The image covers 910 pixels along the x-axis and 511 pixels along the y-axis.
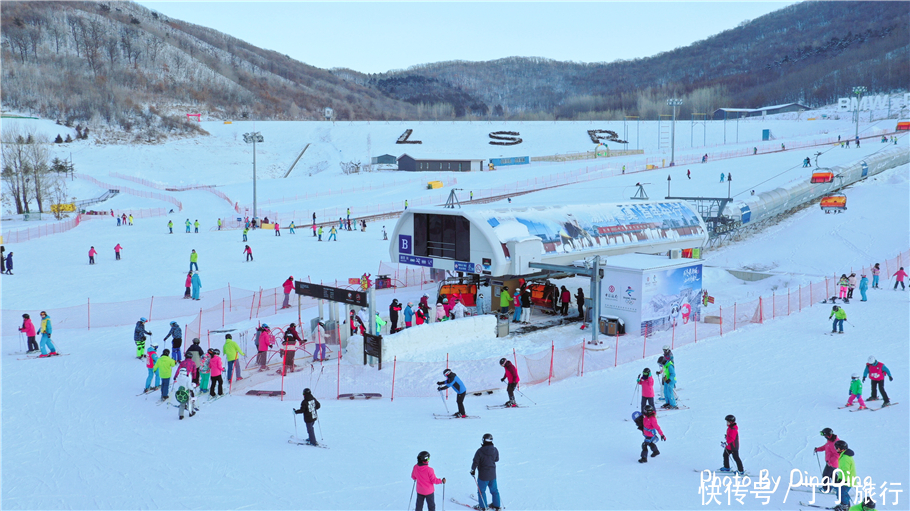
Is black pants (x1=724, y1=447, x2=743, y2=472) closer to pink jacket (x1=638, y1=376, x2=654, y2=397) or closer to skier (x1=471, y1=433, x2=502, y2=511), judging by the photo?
pink jacket (x1=638, y1=376, x2=654, y2=397)

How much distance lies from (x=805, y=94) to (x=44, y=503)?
167m

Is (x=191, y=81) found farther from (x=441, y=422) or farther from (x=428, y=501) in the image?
(x=428, y=501)

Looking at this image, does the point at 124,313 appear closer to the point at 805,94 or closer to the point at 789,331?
the point at 789,331

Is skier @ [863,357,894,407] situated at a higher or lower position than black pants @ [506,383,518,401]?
higher

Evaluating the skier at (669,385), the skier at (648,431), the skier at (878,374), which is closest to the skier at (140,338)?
the skier at (669,385)

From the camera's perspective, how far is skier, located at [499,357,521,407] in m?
Answer: 13.1

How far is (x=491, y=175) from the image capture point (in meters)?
65.1

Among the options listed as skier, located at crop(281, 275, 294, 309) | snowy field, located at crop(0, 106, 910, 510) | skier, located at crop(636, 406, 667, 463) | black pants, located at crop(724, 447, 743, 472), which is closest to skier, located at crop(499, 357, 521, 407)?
snowy field, located at crop(0, 106, 910, 510)

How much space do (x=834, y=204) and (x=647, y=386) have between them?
2865 centimetres

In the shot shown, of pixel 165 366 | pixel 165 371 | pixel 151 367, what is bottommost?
pixel 151 367

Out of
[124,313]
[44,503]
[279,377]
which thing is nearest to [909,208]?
[279,377]

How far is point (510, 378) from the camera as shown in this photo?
13.2 meters

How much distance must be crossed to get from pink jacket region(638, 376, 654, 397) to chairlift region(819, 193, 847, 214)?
28.5m

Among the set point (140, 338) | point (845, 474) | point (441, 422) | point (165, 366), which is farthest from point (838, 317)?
point (140, 338)
